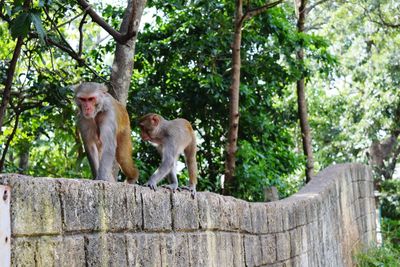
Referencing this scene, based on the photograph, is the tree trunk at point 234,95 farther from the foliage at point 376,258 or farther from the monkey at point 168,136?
the monkey at point 168,136

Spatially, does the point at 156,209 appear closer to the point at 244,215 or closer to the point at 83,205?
the point at 83,205

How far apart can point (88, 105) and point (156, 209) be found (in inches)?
57.6

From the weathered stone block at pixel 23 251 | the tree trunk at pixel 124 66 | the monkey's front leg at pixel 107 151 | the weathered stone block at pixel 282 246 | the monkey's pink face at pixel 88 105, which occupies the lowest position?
the weathered stone block at pixel 23 251

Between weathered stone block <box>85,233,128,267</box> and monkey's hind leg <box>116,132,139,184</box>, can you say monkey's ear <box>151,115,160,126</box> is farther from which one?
weathered stone block <box>85,233,128,267</box>

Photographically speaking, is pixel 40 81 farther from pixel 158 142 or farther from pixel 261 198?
pixel 261 198

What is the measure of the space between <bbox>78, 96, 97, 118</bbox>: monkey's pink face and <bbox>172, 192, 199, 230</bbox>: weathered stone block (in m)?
1.05

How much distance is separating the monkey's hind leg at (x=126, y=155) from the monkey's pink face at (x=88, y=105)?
48cm

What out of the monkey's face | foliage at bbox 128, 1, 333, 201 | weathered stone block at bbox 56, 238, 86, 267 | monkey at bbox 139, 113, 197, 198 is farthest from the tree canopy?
weathered stone block at bbox 56, 238, 86, 267

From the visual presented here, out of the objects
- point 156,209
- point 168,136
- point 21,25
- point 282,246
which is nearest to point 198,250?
point 156,209

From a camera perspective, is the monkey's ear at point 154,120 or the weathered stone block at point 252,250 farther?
the monkey's ear at point 154,120

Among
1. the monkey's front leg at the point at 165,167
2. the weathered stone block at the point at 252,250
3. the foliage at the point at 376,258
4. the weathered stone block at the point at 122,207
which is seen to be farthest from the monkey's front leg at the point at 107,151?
the foliage at the point at 376,258

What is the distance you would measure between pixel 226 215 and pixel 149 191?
1.50m

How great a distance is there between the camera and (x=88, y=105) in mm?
5672

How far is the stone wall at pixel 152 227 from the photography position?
10.3 ft
